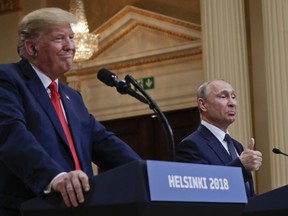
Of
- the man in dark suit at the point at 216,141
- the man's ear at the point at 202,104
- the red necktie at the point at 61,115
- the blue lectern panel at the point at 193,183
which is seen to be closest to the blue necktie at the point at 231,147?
the man in dark suit at the point at 216,141

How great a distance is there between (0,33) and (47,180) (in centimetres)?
1007

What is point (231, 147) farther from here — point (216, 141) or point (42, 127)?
point (42, 127)

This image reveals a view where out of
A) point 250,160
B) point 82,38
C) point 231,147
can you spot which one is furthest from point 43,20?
point 82,38

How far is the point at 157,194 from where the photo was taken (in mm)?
2172

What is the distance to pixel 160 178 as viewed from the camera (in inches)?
86.5

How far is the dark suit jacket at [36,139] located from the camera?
97.9 inches

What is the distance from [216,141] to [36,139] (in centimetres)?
196

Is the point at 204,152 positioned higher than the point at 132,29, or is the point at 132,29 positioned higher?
the point at 132,29

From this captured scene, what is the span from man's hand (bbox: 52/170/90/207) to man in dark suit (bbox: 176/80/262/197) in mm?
1817

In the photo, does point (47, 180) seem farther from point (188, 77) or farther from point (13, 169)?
point (188, 77)

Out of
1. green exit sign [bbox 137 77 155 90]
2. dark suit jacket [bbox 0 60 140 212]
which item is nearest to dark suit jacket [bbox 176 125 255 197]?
dark suit jacket [bbox 0 60 140 212]

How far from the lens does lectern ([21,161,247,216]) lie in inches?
85.4

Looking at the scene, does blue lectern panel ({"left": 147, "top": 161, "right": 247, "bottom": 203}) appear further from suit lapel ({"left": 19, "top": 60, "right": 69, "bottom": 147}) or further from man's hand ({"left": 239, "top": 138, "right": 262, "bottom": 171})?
man's hand ({"left": 239, "top": 138, "right": 262, "bottom": 171})

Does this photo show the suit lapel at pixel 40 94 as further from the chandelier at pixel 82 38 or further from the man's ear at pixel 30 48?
the chandelier at pixel 82 38
